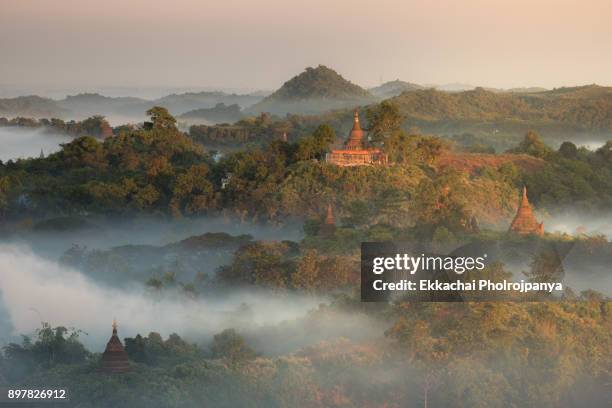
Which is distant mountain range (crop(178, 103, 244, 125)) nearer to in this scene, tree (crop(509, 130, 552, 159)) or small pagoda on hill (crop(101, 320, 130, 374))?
tree (crop(509, 130, 552, 159))

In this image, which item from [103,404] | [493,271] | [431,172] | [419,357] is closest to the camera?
[103,404]

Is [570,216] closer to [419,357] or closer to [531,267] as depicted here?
[531,267]

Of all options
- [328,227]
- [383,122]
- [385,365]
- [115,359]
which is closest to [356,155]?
[383,122]

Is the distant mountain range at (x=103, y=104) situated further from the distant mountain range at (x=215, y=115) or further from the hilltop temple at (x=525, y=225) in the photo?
the hilltop temple at (x=525, y=225)

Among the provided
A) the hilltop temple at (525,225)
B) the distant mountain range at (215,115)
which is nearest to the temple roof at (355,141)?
the hilltop temple at (525,225)

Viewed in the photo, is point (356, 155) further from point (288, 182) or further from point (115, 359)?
point (115, 359)

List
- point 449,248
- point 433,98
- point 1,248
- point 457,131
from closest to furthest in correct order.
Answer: point 449,248 < point 1,248 < point 457,131 < point 433,98

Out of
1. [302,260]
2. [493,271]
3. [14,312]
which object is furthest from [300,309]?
[14,312]
